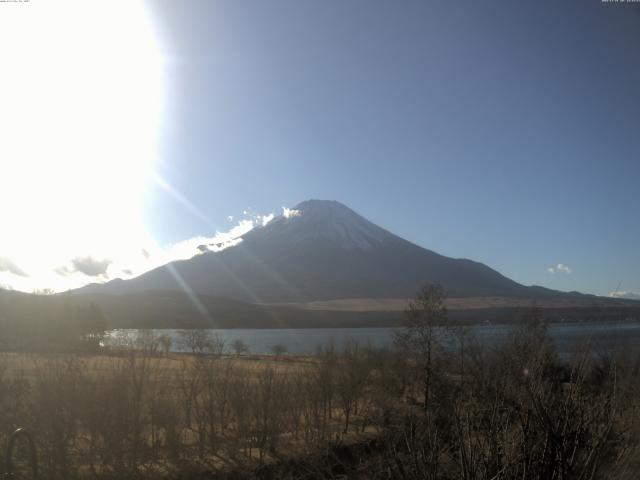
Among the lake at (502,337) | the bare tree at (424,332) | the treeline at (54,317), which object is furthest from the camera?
the treeline at (54,317)

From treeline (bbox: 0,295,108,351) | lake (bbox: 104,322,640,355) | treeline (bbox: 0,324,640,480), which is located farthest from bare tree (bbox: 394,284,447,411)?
treeline (bbox: 0,295,108,351)

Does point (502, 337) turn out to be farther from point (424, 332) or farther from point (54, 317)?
point (54, 317)

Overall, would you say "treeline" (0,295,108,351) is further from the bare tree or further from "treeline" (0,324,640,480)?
"treeline" (0,324,640,480)

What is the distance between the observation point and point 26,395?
540 inches

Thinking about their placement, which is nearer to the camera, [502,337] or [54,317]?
[502,337]

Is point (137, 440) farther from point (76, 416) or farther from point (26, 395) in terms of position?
point (26, 395)

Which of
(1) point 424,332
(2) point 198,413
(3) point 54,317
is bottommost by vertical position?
(2) point 198,413

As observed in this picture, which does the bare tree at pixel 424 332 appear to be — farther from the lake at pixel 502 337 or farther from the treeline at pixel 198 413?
the treeline at pixel 198 413

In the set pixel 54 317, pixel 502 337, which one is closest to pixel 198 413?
pixel 502 337

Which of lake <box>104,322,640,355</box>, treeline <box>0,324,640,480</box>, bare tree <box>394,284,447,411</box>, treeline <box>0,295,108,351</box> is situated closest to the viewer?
lake <box>104,322,640,355</box>

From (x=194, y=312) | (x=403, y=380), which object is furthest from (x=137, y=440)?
(x=194, y=312)

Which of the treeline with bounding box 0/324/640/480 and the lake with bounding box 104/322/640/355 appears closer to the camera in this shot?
the lake with bounding box 104/322/640/355

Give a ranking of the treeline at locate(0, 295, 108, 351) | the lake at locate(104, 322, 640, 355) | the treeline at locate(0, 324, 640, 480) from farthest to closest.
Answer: the treeline at locate(0, 295, 108, 351), the treeline at locate(0, 324, 640, 480), the lake at locate(104, 322, 640, 355)

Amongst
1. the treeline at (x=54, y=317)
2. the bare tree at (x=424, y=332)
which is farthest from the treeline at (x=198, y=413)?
the treeline at (x=54, y=317)
